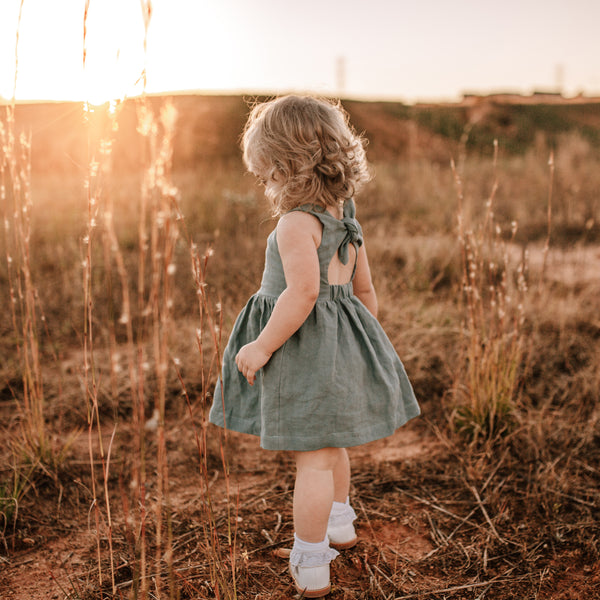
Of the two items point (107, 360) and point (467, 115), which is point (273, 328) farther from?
point (467, 115)

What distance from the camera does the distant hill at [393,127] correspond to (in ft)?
44.4

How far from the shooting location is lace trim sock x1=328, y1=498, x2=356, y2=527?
1836mm

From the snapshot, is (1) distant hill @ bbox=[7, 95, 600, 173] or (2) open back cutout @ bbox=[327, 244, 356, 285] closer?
(2) open back cutout @ bbox=[327, 244, 356, 285]

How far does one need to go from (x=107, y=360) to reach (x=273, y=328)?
2.28m

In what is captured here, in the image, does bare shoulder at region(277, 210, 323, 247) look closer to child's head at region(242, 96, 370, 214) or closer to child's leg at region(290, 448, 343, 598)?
child's head at region(242, 96, 370, 214)

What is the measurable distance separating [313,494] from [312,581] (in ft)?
0.88

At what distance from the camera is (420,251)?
480cm

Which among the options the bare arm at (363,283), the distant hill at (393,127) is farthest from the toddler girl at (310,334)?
the distant hill at (393,127)

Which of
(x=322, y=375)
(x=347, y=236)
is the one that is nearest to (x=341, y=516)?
(x=322, y=375)

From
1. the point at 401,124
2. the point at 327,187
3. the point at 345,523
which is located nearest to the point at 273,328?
the point at 327,187

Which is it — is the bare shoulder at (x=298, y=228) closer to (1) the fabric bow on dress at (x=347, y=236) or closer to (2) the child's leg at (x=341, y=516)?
(1) the fabric bow on dress at (x=347, y=236)

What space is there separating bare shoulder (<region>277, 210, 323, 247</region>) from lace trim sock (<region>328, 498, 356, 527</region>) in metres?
0.92

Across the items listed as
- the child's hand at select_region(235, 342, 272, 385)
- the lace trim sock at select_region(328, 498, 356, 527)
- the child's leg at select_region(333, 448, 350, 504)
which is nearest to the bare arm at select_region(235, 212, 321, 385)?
the child's hand at select_region(235, 342, 272, 385)

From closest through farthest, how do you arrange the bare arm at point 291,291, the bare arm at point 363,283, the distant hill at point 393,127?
the bare arm at point 291,291 < the bare arm at point 363,283 < the distant hill at point 393,127
